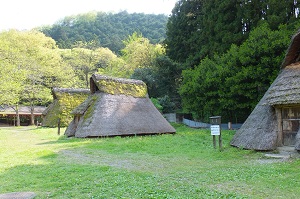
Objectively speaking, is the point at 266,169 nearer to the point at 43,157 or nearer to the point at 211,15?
the point at 43,157

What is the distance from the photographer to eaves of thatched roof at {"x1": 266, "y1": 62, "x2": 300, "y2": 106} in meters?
9.50

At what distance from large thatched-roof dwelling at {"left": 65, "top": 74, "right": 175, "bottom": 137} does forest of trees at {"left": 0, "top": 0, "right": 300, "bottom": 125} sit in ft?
14.8

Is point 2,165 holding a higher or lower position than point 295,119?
lower

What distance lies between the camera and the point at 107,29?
63969 millimetres

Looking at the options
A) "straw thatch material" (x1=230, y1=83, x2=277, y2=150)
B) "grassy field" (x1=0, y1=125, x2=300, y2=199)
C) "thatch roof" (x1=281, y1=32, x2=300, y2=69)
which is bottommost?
"grassy field" (x1=0, y1=125, x2=300, y2=199)

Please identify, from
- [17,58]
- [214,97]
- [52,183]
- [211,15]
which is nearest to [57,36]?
[17,58]

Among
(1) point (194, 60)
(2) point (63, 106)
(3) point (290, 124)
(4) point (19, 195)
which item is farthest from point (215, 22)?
(4) point (19, 195)

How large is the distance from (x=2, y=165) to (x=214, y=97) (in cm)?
1514

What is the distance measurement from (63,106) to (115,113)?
42.6 ft

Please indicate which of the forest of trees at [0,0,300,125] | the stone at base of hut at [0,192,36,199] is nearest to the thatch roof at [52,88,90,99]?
the forest of trees at [0,0,300,125]

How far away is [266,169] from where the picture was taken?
7.26 meters

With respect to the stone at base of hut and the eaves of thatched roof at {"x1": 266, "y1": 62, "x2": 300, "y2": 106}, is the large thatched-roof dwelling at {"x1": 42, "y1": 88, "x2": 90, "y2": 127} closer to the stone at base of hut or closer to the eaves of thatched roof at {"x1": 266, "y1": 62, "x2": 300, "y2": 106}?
the eaves of thatched roof at {"x1": 266, "y1": 62, "x2": 300, "y2": 106}

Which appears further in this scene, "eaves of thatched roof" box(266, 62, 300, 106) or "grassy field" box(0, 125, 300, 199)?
"eaves of thatched roof" box(266, 62, 300, 106)

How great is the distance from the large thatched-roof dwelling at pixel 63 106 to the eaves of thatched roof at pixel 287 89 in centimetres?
2119
